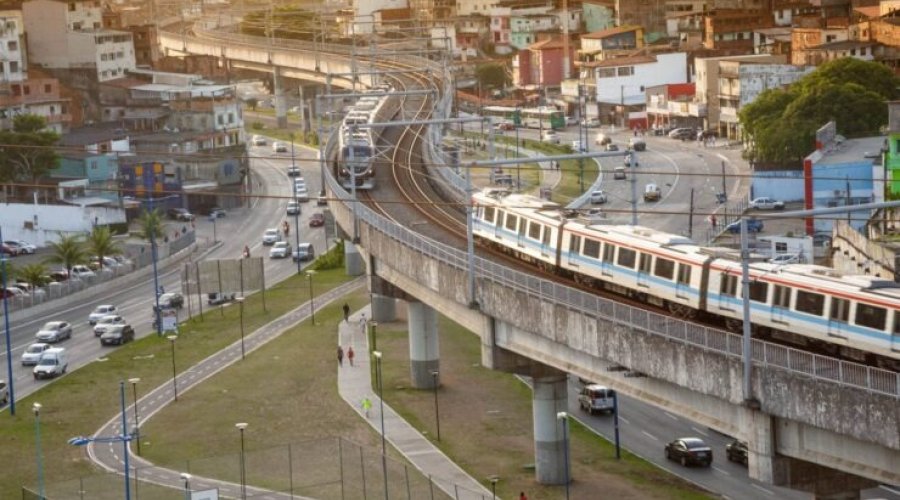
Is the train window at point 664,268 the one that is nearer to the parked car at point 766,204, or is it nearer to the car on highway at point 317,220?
the parked car at point 766,204

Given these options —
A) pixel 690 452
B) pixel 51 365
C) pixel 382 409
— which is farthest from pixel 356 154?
pixel 690 452

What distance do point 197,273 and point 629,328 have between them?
40.4 meters

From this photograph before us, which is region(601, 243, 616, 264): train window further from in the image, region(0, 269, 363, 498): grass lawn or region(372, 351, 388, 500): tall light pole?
region(0, 269, 363, 498): grass lawn

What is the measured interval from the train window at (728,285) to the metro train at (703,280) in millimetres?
22

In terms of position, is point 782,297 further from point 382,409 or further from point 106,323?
point 106,323

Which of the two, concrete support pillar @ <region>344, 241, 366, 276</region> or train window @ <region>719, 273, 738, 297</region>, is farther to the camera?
concrete support pillar @ <region>344, 241, 366, 276</region>

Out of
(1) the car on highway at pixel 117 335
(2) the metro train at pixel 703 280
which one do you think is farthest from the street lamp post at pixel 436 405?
(1) the car on highway at pixel 117 335

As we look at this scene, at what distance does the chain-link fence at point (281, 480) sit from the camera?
158ft

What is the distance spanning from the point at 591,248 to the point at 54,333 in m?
32.6

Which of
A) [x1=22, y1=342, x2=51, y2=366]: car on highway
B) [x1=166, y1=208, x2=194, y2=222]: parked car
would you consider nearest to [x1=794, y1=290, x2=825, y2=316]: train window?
[x1=22, y1=342, x2=51, y2=366]: car on highway

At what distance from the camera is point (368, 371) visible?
66.4 metres

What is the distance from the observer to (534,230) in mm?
54406

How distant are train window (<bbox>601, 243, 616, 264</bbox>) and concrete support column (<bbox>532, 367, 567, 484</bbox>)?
3.47 meters

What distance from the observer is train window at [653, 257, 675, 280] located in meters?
45.9
